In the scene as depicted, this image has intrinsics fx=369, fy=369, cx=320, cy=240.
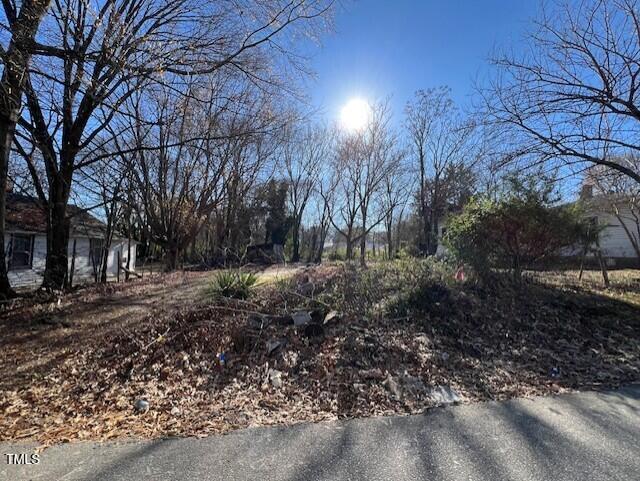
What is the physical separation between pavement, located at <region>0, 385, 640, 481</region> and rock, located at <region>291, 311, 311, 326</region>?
212 cm

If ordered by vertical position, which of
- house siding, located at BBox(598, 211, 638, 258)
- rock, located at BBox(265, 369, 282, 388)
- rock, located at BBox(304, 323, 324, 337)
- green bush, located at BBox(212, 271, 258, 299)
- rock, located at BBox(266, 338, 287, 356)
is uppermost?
house siding, located at BBox(598, 211, 638, 258)

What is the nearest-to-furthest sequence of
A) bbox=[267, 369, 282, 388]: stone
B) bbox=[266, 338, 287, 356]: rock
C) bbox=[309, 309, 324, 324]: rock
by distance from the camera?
bbox=[267, 369, 282, 388]: stone, bbox=[266, 338, 287, 356]: rock, bbox=[309, 309, 324, 324]: rock

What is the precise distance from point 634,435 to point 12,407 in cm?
557

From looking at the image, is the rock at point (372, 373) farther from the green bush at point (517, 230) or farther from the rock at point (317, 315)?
the green bush at point (517, 230)

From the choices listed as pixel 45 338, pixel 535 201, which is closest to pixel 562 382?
pixel 535 201

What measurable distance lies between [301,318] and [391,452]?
272 centimetres

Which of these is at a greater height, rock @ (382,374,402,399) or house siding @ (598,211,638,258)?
house siding @ (598,211,638,258)

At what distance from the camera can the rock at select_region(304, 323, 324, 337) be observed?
4.93m

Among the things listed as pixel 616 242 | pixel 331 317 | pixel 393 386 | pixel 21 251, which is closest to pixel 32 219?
pixel 21 251

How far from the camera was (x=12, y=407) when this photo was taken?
11.9 feet

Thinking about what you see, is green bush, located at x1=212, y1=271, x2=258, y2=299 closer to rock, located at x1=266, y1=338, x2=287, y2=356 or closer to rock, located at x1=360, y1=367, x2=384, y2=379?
rock, located at x1=266, y1=338, x2=287, y2=356

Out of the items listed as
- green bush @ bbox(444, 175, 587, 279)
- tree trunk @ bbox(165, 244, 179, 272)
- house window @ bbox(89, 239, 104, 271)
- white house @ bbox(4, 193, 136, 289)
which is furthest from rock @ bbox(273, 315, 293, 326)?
house window @ bbox(89, 239, 104, 271)

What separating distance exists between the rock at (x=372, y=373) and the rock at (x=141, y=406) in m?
2.15

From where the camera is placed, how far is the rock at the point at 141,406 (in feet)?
11.4
